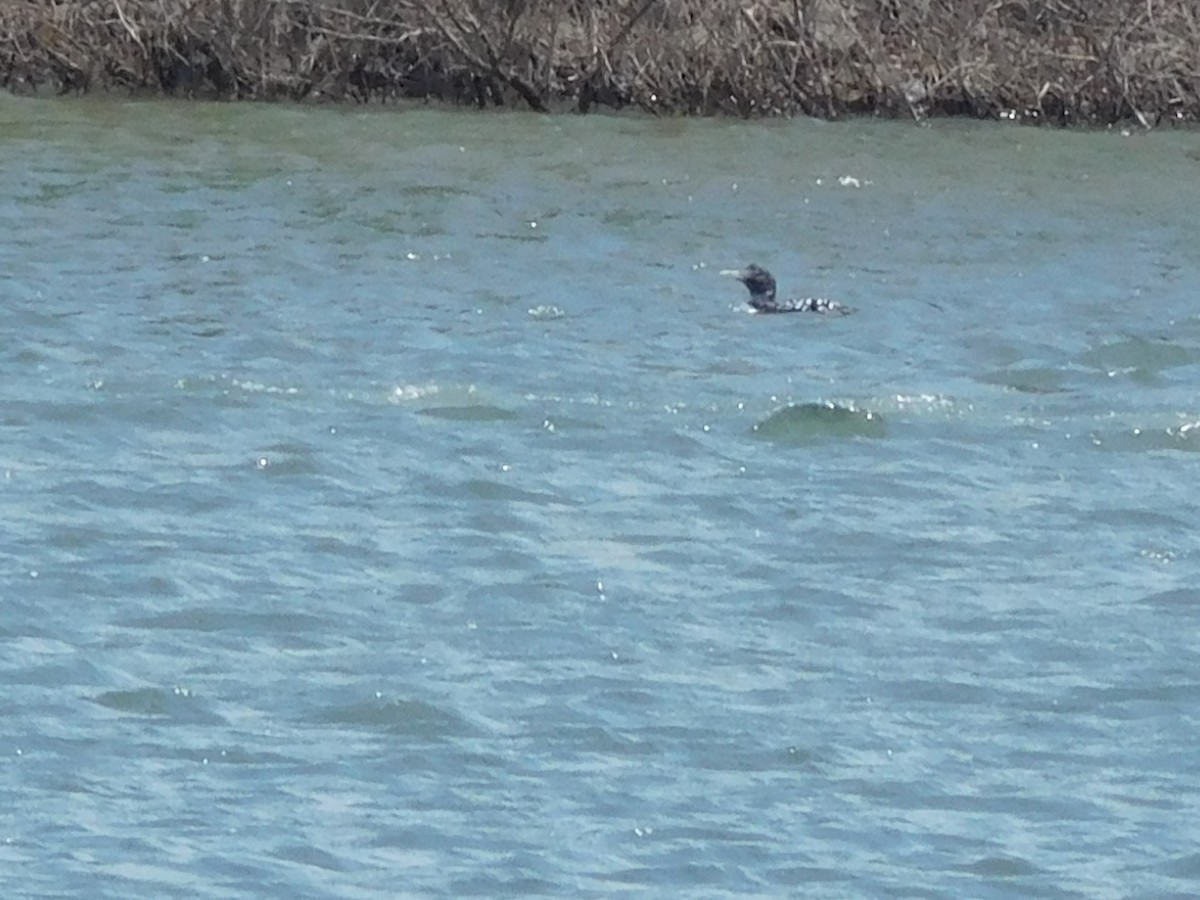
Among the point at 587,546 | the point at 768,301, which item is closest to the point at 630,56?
the point at 768,301

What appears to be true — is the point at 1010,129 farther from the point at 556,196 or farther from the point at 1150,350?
the point at 1150,350

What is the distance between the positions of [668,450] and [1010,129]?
11842 mm

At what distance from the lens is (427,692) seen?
8500 millimetres

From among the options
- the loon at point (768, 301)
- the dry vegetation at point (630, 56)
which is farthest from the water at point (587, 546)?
the dry vegetation at point (630, 56)

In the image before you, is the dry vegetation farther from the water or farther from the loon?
the loon

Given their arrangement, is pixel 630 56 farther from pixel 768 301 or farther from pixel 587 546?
pixel 587 546

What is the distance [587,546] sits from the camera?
10.4 meters


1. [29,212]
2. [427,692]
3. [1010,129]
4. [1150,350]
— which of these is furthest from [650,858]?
[1010,129]

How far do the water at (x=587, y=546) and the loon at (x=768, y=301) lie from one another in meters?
0.09

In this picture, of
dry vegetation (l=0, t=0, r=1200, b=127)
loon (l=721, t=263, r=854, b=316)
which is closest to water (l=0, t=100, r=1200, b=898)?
loon (l=721, t=263, r=854, b=316)

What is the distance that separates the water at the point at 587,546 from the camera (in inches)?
292

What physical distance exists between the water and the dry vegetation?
406 cm

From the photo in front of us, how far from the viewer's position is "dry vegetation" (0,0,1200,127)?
2341cm

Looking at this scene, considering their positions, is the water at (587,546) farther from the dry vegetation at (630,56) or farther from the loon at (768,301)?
the dry vegetation at (630,56)
